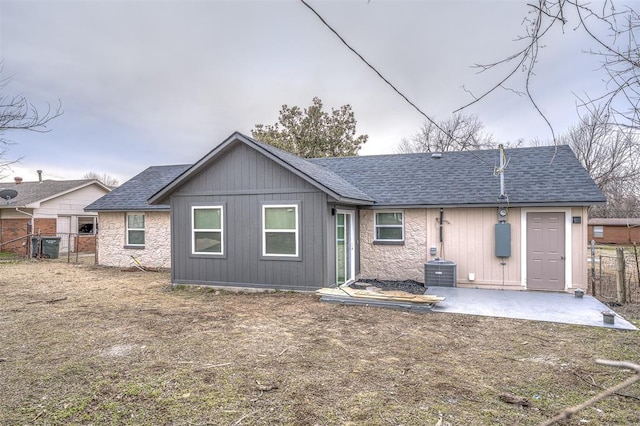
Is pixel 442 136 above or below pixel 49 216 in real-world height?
above

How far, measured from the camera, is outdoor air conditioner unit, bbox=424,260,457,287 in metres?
9.70

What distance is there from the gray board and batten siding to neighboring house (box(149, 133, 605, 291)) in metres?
0.03

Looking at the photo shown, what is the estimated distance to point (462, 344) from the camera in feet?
17.8

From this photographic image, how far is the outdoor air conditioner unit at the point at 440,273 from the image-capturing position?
9.70 meters

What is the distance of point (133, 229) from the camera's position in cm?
1438

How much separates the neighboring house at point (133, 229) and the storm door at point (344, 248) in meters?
7.09

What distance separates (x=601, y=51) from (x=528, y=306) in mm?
6342

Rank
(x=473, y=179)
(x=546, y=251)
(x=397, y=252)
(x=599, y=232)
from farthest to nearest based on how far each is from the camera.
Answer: (x=599, y=232), (x=473, y=179), (x=397, y=252), (x=546, y=251)

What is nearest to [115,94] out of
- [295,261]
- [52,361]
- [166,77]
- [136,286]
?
[166,77]

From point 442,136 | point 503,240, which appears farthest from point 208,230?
point 442,136

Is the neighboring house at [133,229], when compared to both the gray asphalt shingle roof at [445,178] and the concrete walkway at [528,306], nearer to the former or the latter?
the gray asphalt shingle roof at [445,178]

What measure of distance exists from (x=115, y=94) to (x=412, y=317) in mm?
11306

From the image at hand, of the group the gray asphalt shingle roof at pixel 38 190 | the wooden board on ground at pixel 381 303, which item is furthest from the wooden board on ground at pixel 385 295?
the gray asphalt shingle roof at pixel 38 190

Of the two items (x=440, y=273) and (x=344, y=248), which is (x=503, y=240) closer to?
(x=440, y=273)
